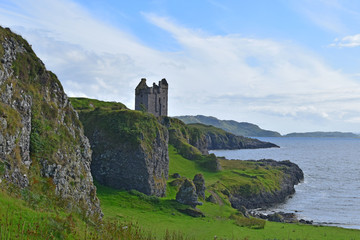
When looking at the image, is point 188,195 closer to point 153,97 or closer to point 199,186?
point 199,186

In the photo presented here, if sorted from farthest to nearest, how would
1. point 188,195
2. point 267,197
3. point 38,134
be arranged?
point 267,197, point 188,195, point 38,134

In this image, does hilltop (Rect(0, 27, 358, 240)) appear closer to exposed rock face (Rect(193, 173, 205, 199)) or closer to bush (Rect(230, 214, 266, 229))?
bush (Rect(230, 214, 266, 229))

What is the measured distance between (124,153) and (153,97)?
73515 mm

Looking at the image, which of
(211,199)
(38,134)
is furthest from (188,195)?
(38,134)

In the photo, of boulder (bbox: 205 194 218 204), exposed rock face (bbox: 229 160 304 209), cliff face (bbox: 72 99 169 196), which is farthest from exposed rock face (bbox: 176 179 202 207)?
exposed rock face (bbox: 229 160 304 209)

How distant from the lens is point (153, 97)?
123688 mm

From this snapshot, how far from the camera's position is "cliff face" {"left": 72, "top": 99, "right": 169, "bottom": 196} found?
51031 mm

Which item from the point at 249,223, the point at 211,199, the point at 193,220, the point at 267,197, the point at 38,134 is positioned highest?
the point at 38,134

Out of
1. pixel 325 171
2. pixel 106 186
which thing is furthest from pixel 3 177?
pixel 325 171

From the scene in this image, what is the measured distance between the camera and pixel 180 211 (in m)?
48.8

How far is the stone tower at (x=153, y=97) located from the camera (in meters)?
121

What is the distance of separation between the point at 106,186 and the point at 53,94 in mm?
22622

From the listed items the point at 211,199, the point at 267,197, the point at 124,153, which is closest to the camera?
the point at 124,153

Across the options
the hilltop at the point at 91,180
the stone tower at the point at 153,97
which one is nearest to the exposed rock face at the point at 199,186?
the hilltop at the point at 91,180
